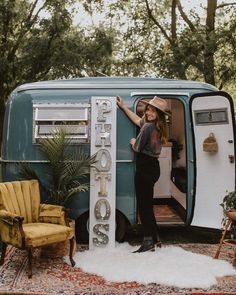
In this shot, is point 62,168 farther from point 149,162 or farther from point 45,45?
point 45,45

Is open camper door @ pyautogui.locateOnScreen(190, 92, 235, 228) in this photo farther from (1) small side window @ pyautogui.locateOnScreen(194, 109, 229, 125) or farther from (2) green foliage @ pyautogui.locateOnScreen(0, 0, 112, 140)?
(2) green foliage @ pyautogui.locateOnScreen(0, 0, 112, 140)

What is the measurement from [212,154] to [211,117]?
1.71ft

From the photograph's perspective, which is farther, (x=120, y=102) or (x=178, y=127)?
(x=178, y=127)

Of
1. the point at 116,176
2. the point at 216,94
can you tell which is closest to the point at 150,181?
the point at 116,176

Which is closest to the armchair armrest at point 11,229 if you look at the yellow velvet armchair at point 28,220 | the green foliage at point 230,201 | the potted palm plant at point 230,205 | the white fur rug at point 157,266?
the yellow velvet armchair at point 28,220

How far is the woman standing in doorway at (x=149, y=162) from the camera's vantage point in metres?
6.36

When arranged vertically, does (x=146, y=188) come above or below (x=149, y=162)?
below

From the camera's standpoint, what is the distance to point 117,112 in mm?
6891

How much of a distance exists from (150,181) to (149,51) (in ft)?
42.4

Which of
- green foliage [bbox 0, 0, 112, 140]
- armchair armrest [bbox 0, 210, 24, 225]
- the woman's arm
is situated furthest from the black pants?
green foliage [bbox 0, 0, 112, 140]

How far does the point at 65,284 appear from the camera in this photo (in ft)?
16.8

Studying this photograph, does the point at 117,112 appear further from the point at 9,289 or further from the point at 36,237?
the point at 9,289

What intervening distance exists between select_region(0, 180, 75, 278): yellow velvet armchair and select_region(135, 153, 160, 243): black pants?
3.46ft

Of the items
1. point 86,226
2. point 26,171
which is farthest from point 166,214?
point 26,171
